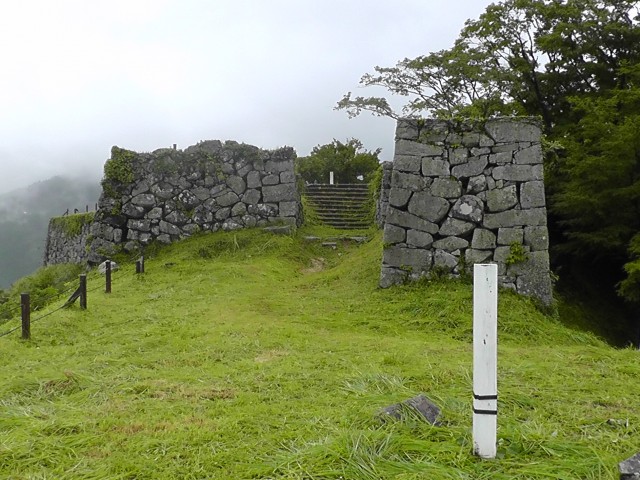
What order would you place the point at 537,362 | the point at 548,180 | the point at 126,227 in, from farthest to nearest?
the point at 126,227 → the point at 548,180 → the point at 537,362

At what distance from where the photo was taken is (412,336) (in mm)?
6148

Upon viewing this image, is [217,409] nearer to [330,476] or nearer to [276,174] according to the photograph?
[330,476]

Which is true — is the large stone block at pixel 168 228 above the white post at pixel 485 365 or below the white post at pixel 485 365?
above

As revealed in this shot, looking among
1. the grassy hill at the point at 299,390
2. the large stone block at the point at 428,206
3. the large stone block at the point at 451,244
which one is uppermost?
the large stone block at the point at 428,206

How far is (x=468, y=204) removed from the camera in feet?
25.1

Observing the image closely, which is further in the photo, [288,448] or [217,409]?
[217,409]

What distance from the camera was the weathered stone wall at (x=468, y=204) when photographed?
7.47m

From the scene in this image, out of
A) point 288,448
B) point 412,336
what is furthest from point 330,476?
point 412,336

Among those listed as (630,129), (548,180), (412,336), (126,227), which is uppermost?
(630,129)

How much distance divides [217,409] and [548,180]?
9.30 m

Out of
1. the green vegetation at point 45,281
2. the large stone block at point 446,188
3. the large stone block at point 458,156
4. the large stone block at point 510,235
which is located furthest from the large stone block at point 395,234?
the green vegetation at point 45,281

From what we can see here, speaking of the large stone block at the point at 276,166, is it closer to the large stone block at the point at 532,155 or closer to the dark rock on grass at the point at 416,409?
the large stone block at the point at 532,155

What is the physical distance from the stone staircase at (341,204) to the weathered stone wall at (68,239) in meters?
6.96

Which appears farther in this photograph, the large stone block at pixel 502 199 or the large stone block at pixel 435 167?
the large stone block at pixel 435 167
